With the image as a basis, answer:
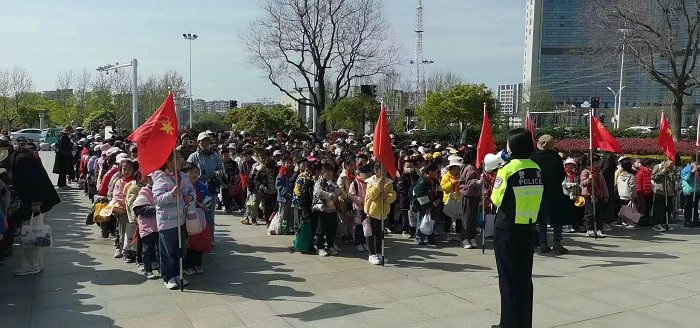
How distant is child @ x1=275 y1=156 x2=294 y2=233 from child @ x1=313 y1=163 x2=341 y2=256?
120cm

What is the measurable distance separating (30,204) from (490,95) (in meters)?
24.1

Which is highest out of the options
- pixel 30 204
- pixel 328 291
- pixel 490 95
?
pixel 490 95

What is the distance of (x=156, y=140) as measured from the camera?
6.55 meters

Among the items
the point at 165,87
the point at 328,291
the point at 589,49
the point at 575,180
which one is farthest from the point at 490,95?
the point at 165,87

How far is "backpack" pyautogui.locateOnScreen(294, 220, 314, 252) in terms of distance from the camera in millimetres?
8805

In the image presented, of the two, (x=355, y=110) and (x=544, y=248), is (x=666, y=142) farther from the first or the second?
(x=355, y=110)

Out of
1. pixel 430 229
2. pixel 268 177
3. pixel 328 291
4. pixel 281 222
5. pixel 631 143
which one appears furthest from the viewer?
pixel 631 143

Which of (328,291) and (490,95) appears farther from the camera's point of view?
(490,95)

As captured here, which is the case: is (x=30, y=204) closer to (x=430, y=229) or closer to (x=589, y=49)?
(x=430, y=229)

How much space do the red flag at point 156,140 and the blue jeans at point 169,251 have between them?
81 cm

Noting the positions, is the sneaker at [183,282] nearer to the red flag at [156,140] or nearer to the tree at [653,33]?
the red flag at [156,140]

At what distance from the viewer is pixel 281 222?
1026 centimetres

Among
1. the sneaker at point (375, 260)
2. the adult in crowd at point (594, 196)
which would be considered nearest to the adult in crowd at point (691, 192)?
the adult in crowd at point (594, 196)

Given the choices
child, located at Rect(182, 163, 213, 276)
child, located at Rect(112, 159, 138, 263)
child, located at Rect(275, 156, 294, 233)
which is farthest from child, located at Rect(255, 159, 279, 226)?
child, located at Rect(112, 159, 138, 263)
